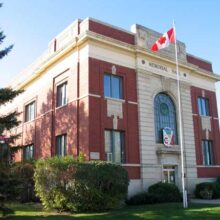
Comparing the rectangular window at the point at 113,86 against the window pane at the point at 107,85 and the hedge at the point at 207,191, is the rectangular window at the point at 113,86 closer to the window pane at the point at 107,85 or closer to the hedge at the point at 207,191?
the window pane at the point at 107,85

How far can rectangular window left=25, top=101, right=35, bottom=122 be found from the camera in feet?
106

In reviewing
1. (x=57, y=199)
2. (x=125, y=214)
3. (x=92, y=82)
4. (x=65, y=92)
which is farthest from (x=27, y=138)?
(x=125, y=214)

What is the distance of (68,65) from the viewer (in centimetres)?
2623

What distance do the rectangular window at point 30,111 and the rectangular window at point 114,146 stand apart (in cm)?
1071

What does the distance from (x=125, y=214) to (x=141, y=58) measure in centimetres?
1415

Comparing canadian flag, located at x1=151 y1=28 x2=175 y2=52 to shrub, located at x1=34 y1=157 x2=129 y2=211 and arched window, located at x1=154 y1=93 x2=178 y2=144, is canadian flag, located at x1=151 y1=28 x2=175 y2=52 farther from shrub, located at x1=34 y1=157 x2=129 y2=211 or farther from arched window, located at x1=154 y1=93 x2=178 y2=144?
shrub, located at x1=34 y1=157 x2=129 y2=211

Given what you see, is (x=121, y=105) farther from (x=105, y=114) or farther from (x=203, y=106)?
(x=203, y=106)

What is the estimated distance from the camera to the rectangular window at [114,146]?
23453 mm

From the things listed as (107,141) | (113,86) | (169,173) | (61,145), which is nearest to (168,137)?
(169,173)

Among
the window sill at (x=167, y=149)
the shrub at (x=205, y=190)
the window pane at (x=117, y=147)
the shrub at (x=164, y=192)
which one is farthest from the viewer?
the shrub at (x=205, y=190)

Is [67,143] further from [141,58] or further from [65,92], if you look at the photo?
[141,58]

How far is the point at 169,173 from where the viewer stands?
26906 millimetres

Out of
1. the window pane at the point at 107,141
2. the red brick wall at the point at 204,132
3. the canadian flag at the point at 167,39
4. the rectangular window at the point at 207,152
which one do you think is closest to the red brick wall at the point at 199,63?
the red brick wall at the point at 204,132

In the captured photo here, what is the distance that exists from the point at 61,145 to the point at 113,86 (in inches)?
239
